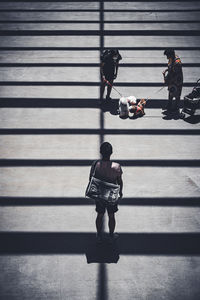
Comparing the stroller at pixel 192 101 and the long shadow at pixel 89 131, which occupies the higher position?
the stroller at pixel 192 101

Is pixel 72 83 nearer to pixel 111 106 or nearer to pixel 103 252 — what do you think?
pixel 111 106

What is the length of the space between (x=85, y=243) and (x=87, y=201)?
0.85 metres

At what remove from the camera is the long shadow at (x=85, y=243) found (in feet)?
14.0

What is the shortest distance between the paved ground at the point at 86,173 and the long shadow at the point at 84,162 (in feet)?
0.10

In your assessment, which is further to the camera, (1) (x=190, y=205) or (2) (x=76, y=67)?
(2) (x=76, y=67)

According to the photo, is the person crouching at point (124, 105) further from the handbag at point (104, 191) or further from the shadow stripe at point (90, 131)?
the handbag at point (104, 191)

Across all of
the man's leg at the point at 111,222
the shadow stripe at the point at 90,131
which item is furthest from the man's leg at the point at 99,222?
the shadow stripe at the point at 90,131

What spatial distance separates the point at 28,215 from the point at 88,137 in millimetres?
2413

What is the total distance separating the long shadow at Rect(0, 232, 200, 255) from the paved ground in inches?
0.6

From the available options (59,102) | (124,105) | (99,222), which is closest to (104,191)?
(99,222)

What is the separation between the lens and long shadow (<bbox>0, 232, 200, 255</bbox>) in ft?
14.0
